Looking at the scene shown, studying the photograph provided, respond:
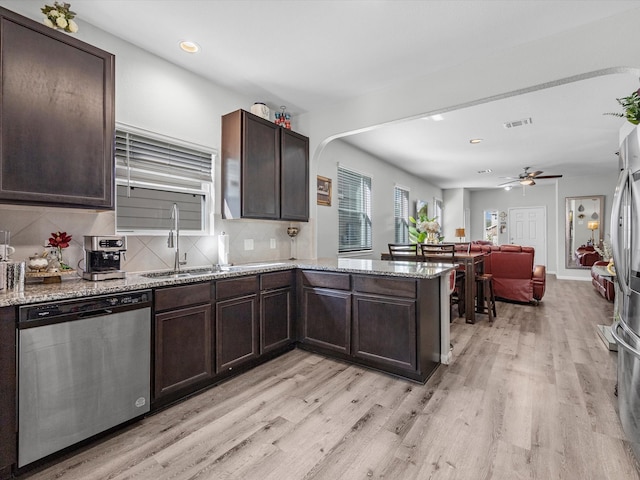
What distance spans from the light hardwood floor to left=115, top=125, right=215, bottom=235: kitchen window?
149 cm

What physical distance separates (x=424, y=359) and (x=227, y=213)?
7.34 feet

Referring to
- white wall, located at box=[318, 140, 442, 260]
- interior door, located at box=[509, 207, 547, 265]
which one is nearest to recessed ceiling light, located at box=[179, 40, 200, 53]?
white wall, located at box=[318, 140, 442, 260]

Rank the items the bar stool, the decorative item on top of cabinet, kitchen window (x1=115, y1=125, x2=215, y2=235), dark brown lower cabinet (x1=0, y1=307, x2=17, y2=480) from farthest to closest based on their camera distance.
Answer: the bar stool
kitchen window (x1=115, y1=125, x2=215, y2=235)
the decorative item on top of cabinet
dark brown lower cabinet (x1=0, y1=307, x2=17, y2=480)

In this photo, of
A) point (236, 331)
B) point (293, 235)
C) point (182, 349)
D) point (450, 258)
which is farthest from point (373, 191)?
point (182, 349)

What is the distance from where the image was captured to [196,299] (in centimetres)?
234

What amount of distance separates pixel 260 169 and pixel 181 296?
158cm

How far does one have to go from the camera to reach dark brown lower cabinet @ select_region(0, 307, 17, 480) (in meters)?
1.50

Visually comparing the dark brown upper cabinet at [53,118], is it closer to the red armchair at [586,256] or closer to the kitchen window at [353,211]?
the kitchen window at [353,211]

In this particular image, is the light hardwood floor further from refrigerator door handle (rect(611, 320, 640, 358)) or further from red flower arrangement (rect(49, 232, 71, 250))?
red flower arrangement (rect(49, 232, 71, 250))

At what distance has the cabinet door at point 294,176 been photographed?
11.7 ft

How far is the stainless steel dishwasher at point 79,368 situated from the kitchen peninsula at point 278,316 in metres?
0.07

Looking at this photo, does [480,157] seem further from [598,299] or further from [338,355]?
[338,355]

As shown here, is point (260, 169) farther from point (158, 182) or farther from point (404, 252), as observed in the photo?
point (404, 252)

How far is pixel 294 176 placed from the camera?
3.74 meters
